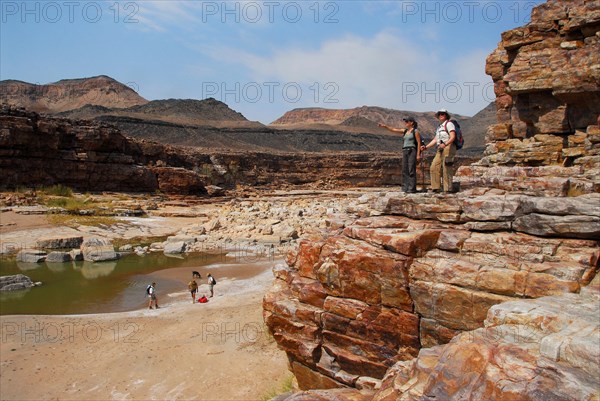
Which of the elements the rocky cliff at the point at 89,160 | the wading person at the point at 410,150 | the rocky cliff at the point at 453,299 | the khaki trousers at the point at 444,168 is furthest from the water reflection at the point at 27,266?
the rocky cliff at the point at 89,160

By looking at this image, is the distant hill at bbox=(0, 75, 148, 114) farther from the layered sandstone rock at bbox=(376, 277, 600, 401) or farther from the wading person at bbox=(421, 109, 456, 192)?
the layered sandstone rock at bbox=(376, 277, 600, 401)

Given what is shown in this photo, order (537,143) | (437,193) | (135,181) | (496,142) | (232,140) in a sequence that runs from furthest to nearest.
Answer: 1. (232,140)
2. (135,181)
3. (496,142)
4. (537,143)
5. (437,193)

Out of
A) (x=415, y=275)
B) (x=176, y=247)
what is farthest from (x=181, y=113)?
(x=415, y=275)

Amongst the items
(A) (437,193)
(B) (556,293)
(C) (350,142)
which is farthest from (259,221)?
(C) (350,142)

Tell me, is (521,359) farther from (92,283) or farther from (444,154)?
(92,283)

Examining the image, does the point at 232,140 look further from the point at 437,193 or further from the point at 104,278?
the point at 437,193

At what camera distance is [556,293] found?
5000 millimetres

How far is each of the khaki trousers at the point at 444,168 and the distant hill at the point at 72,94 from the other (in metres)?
149

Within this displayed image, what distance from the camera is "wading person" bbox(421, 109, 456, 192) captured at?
7.44m

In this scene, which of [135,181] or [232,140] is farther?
[232,140]

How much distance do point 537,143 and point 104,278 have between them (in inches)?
708

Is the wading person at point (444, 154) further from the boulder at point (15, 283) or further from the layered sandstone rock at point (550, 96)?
the boulder at point (15, 283)

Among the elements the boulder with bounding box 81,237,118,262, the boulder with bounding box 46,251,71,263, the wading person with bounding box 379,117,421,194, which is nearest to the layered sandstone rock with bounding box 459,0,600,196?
the wading person with bounding box 379,117,421,194

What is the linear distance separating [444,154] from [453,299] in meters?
2.77
